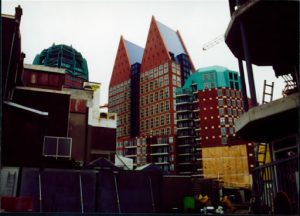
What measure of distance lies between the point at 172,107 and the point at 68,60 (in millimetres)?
30485

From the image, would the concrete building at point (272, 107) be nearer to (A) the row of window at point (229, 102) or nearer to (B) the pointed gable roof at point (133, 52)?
(A) the row of window at point (229, 102)

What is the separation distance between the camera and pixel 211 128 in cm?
7388

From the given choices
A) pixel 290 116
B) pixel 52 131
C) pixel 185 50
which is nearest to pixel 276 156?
pixel 290 116

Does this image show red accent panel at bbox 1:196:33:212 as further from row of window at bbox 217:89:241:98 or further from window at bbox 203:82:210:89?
window at bbox 203:82:210:89

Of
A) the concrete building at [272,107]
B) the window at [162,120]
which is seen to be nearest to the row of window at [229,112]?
the window at [162,120]

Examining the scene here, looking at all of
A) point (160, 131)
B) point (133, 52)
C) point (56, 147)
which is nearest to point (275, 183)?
point (56, 147)

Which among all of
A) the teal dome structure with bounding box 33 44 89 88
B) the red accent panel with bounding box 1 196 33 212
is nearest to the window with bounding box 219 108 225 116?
the teal dome structure with bounding box 33 44 89 88

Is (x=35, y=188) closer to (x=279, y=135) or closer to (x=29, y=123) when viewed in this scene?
(x=29, y=123)

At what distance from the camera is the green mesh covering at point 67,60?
7725 centimetres

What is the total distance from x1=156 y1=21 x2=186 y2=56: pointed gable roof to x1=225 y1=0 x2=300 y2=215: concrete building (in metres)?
80.9

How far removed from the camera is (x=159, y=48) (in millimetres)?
95062

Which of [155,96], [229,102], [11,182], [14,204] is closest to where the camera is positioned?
[14,204]

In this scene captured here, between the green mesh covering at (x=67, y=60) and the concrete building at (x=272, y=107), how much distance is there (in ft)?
216

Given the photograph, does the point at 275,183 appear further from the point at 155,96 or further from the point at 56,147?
the point at 155,96
